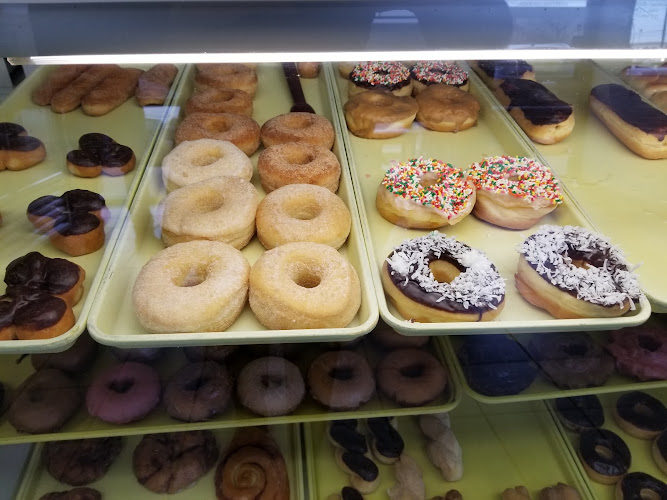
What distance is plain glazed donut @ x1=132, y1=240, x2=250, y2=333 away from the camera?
1.51 meters

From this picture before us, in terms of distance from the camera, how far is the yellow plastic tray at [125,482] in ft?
6.17

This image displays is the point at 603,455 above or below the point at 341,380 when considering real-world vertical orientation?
below

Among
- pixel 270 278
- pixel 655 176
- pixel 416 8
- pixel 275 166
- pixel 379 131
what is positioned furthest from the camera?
pixel 379 131

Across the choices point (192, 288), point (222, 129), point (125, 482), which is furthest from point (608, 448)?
point (222, 129)

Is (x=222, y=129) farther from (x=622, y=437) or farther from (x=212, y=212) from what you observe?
(x=622, y=437)

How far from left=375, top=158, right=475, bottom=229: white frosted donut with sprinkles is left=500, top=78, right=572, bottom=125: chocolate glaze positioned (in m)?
0.58

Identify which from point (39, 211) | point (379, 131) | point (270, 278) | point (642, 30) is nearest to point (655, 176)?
point (379, 131)

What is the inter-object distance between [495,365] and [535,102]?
50.8 inches

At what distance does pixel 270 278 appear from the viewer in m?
1.62

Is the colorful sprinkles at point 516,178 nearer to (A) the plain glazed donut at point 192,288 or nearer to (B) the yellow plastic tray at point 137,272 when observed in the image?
(B) the yellow plastic tray at point 137,272

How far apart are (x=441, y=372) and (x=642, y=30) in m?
1.26

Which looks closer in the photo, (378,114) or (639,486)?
(639,486)

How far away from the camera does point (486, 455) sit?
6.65ft

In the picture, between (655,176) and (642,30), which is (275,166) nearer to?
(642,30)
